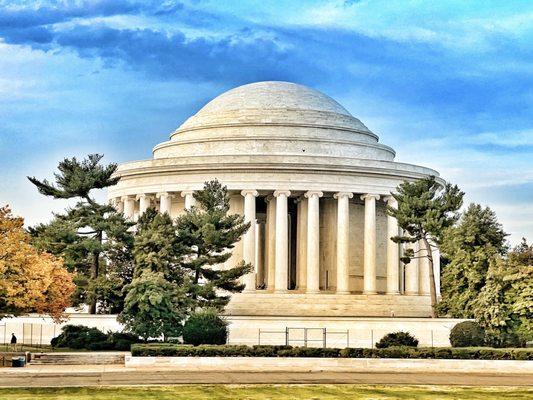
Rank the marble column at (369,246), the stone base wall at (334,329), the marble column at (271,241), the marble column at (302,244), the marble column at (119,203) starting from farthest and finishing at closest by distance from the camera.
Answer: the marble column at (119,203)
the marble column at (302,244)
the marble column at (271,241)
the marble column at (369,246)
the stone base wall at (334,329)

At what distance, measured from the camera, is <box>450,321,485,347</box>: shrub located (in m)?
63.6

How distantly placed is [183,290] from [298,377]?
58.0 feet

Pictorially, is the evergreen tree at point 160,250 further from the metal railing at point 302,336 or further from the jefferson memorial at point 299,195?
the jefferson memorial at point 299,195

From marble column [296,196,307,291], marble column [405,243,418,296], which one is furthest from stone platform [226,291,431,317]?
marble column [405,243,418,296]

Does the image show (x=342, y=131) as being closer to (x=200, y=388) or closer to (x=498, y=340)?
(x=498, y=340)

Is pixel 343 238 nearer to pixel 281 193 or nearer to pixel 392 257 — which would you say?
pixel 392 257

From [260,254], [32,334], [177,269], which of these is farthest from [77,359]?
[260,254]

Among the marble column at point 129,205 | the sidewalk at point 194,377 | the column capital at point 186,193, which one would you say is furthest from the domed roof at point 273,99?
the sidewalk at point 194,377

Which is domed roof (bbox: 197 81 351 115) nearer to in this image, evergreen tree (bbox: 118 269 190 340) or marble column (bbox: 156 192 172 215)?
marble column (bbox: 156 192 172 215)

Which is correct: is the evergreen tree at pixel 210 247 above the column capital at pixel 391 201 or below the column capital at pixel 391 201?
below

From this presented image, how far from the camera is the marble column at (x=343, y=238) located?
8519 cm

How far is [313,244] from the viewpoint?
3366 inches

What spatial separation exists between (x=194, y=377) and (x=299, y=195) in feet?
137

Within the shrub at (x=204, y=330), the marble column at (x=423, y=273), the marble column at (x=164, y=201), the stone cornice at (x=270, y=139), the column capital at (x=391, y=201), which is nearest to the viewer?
the shrub at (x=204, y=330)
